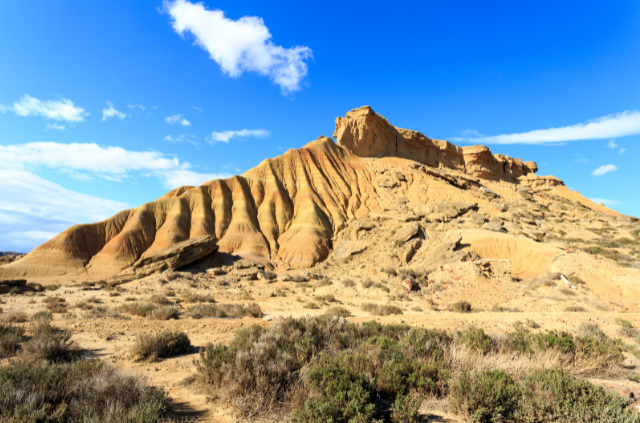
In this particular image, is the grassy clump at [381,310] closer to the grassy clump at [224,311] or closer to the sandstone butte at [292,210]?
the grassy clump at [224,311]

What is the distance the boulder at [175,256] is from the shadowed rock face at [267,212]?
3.48 m

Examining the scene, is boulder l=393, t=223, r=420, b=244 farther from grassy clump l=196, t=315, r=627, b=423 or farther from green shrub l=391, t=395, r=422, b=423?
green shrub l=391, t=395, r=422, b=423

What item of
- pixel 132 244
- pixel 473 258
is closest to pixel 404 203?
pixel 473 258

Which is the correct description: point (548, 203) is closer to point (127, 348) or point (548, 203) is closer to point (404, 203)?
point (404, 203)

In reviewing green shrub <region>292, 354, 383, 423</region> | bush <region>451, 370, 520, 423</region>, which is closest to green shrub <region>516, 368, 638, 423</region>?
bush <region>451, 370, 520, 423</region>

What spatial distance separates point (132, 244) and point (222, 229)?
10388mm

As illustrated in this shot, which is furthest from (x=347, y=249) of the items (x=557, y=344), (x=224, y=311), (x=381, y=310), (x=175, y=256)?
(x=557, y=344)

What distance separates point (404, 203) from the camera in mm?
45500

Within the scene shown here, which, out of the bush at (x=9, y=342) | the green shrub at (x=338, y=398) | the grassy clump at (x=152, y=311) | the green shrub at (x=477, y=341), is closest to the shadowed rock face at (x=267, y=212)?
the grassy clump at (x=152, y=311)

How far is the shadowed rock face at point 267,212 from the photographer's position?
33562 millimetres

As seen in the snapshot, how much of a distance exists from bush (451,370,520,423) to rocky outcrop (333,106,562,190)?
158 ft

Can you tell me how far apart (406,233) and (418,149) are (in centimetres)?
4326

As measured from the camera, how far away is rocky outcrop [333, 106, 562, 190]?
60000 mm

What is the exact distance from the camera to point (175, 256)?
30.1 metres
